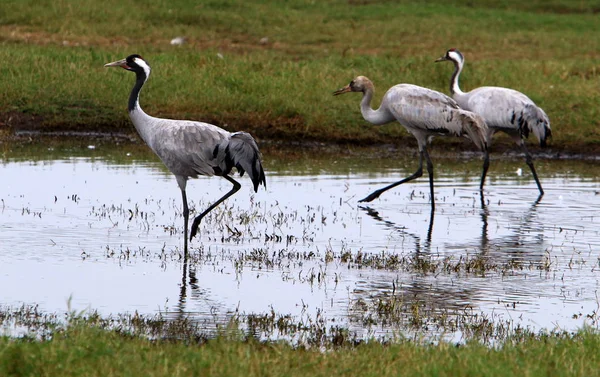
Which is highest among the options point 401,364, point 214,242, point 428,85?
point 428,85

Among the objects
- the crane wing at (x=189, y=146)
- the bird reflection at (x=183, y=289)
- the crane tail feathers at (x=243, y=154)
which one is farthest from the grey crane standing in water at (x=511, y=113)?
the bird reflection at (x=183, y=289)

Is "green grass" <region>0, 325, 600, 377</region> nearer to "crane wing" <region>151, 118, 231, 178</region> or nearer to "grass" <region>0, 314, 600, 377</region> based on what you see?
"grass" <region>0, 314, 600, 377</region>

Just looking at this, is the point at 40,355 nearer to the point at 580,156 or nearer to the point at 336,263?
the point at 336,263

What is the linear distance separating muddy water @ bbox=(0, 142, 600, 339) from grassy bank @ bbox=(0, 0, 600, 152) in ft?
5.42

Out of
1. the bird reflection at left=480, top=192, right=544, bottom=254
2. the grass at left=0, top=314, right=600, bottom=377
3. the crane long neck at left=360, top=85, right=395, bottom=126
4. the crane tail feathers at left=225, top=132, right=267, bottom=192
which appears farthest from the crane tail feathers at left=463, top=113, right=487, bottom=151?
the grass at left=0, top=314, right=600, bottom=377

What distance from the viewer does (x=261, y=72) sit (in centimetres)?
1739

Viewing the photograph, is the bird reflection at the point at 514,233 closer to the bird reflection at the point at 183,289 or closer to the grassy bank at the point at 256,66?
the bird reflection at the point at 183,289

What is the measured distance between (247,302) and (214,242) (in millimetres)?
2167

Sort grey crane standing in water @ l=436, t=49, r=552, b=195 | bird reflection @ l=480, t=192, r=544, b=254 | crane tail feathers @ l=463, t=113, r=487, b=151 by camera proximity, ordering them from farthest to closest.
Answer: grey crane standing in water @ l=436, t=49, r=552, b=195, crane tail feathers @ l=463, t=113, r=487, b=151, bird reflection @ l=480, t=192, r=544, b=254

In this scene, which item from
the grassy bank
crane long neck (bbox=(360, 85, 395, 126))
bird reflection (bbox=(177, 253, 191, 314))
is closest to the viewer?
bird reflection (bbox=(177, 253, 191, 314))

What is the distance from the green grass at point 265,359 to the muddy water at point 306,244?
2.77ft

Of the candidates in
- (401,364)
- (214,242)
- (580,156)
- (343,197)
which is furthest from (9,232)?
(580,156)

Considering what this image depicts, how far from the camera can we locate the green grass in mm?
4820

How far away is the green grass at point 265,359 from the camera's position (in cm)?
482
